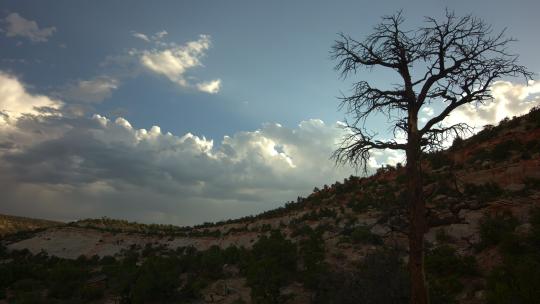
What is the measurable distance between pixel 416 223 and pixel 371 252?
1108 cm

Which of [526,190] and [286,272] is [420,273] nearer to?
[286,272]

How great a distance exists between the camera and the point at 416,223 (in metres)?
8.23

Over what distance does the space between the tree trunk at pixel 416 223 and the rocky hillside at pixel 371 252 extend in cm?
27

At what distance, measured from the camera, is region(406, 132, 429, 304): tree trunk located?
806cm

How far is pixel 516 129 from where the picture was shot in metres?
30.5

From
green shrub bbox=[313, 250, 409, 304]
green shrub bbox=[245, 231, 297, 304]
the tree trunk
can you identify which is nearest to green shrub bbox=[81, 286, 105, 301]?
green shrub bbox=[245, 231, 297, 304]

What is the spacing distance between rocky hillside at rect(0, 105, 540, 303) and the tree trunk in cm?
27

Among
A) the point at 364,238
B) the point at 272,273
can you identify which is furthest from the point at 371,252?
the point at 272,273

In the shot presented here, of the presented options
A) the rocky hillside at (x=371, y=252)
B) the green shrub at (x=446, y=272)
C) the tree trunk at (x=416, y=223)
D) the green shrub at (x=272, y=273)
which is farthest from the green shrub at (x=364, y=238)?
the tree trunk at (x=416, y=223)

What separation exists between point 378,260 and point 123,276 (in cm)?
1245

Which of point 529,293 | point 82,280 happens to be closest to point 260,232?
point 82,280

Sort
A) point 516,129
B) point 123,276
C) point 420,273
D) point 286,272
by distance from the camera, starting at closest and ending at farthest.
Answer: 1. point 420,273
2. point 286,272
3. point 123,276
4. point 516,129

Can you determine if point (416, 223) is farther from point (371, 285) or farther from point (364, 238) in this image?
point (364, 238)

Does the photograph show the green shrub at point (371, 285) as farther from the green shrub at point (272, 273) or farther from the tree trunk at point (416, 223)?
the tree trunk at point (416, 223)
